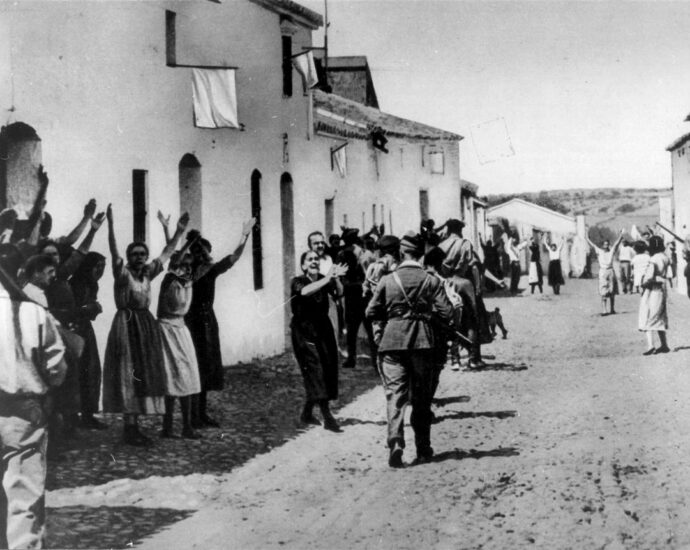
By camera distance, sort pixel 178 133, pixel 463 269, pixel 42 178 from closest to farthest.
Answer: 1. pixel 42 178
2. pixel 463 269
3. pixel 178 133

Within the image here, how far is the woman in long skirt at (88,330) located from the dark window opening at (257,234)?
19.5ft

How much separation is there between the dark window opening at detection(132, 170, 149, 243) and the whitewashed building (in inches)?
0.7

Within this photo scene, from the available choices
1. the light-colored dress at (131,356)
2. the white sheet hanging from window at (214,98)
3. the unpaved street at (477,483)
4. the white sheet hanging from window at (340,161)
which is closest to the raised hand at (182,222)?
the light-colored dress at (131,356)

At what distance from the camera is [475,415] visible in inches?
387

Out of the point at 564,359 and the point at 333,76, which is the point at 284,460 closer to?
A: the point at 564,359

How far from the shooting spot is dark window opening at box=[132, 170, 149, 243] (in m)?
11.5

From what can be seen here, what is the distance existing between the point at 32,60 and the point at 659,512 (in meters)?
6.89

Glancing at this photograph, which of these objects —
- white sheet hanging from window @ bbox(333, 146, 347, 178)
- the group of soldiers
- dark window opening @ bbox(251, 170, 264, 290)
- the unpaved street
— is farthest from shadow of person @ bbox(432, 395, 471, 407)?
white sheet hanging from window @ bbox(333, 146, 347, 178)

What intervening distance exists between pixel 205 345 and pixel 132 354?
0.99m

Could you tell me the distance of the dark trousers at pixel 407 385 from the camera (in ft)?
24.8

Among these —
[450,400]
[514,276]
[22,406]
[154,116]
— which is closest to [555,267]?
[514,276]

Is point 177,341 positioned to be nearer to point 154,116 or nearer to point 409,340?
point 409,340

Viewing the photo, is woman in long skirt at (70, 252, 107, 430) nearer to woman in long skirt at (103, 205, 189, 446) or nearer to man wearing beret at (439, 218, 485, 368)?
woman in long skirt at (103, 205, 189, 446)

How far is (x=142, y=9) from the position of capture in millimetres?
11391
